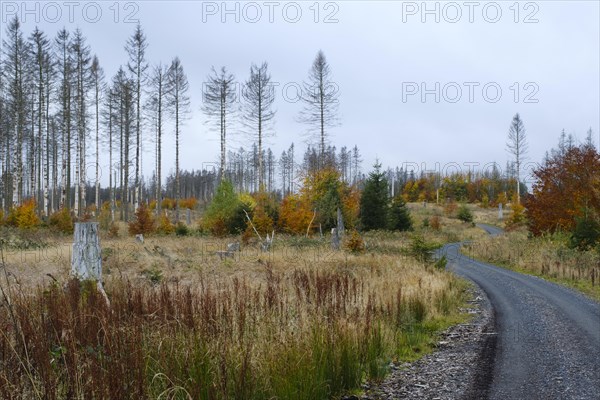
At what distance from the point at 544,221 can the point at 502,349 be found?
21.0 m

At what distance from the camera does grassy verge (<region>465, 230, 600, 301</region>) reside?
16.0m

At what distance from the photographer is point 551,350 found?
7.19 metres

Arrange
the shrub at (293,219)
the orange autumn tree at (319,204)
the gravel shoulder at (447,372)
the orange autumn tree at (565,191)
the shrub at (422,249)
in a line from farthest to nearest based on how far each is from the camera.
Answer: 1. the orange autumn tree at (319,204)
2. the shrub at (293,219)
3. the orange autumn tree at (565,191)
4. the shrub at (422,249)
5. the gravel shoulder at (447,372)

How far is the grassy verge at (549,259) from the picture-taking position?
16.0m

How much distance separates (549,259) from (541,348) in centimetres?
1392

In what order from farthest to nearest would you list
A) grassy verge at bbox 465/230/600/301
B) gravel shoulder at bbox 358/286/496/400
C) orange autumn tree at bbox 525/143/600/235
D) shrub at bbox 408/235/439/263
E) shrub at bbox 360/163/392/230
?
1. shrub at bbox 360/163/392/230
2. orange autumn tree at bbox 525/143/600/235
3. shrub at bbox 408/235/439/263
4. grassy verge at bbox 465/230/600/301
5. gravel shoulder at bbox 358/286/496/400

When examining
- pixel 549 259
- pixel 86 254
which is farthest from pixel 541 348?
pixel 549 259

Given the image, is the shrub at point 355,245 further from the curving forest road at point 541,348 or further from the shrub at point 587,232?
the shrub at point 587,232

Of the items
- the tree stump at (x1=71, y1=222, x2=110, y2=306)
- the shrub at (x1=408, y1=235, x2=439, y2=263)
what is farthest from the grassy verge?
the tree stump at (x1=71, y1=222, x2=110, y2=306)

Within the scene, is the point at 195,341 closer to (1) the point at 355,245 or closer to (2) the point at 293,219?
(1) the point at 355,245

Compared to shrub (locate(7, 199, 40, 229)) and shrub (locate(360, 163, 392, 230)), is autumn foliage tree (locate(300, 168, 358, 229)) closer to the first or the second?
shrub (locate(360, 163, 392, 230))

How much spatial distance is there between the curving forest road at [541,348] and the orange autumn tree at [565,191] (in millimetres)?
11799

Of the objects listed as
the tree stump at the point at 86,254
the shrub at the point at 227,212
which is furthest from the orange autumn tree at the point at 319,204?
the tree stump at the point at 86,254

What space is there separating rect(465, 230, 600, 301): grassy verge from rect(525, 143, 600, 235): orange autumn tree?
1132 mm
